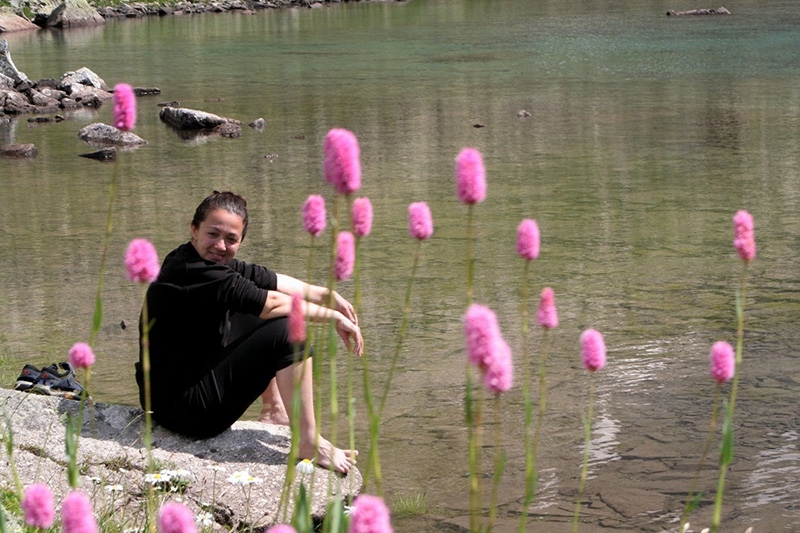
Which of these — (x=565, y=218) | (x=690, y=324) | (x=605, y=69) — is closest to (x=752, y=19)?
(x=605, y=69)

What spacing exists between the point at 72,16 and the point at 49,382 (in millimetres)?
39036

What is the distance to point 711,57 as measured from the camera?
23594mm

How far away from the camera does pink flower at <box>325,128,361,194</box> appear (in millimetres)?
1753

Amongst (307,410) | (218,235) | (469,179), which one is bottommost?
(307,410)

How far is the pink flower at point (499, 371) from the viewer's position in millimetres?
1622

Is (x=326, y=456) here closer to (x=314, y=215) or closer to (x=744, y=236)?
(x=314, y=215)

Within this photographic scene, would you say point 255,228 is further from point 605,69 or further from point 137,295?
point 605,69

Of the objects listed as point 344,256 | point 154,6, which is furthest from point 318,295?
point 154,6

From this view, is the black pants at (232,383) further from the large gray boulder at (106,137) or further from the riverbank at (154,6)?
the riverbank at (154,6)

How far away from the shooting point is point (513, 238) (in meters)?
8.58

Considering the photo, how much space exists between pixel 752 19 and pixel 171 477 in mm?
32444

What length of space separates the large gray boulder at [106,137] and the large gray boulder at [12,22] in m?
26.5

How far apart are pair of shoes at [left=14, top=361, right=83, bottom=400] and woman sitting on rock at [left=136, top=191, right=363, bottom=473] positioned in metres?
0.60

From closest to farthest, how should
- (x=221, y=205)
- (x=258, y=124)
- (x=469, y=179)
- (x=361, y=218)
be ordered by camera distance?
(x=469, y=179) < (x=361, y=218) < (x=221, y=205) < (x=258, y=124)
